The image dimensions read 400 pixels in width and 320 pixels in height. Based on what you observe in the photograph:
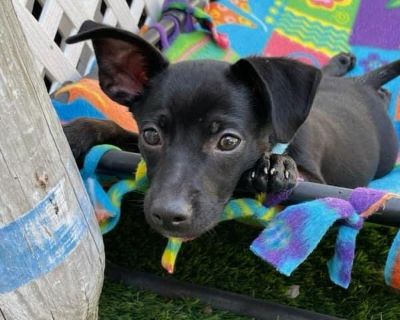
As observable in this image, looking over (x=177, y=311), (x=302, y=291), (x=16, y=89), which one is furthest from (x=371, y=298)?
(x=16, y=89)

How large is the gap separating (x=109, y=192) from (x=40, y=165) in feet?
2.78

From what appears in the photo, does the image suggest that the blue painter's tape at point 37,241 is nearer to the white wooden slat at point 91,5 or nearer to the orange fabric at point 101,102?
the orange fabric at point 101,102

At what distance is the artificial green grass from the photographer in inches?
123

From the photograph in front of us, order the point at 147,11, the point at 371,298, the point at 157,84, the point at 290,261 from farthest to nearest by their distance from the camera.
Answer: the point at 147,11 < the point at 371,298 < the point at 157,84 < the point at 290,261

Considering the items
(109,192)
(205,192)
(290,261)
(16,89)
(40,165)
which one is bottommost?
(109,192)

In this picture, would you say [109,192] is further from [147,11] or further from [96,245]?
A: [147,11]

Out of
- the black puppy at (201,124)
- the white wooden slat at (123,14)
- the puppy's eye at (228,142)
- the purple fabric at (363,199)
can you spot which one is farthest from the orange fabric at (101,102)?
the purple fabric at (363,199)

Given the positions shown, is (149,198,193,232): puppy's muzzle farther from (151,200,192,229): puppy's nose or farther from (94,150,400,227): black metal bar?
(94,150,400,227): black metal bar

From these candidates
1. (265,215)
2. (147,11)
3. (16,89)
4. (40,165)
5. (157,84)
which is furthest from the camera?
(147,11)

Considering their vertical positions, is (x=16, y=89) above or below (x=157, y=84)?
above

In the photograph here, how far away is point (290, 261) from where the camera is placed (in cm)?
259

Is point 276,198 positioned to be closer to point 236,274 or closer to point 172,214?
point 172,214

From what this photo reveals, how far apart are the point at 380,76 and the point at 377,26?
45.3 inches

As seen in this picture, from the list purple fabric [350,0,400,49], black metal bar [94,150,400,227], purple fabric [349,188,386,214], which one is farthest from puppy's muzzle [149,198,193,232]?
purple fabric [350,0,400,49]
